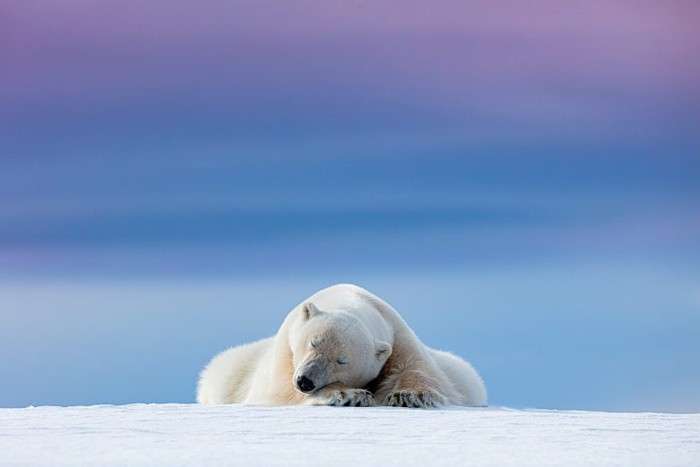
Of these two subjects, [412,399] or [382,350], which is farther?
[382,350]

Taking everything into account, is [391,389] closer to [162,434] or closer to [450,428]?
[450,428]

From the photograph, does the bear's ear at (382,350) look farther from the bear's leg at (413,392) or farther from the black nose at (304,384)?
the black nose at (304,384)

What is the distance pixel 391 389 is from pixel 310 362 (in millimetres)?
1112

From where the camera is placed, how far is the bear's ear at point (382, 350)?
11.3m

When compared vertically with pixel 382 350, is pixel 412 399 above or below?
below

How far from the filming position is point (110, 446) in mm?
7031

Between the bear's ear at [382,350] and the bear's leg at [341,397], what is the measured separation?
1.64 feet

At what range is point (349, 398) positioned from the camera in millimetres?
10664

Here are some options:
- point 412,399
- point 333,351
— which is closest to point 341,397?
point 333,351

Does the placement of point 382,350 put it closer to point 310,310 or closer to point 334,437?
point 310,310

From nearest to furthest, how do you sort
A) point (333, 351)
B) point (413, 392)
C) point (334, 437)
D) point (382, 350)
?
point (334, 437)
point (333, 351)
point (413, 392)
point (382, 350)

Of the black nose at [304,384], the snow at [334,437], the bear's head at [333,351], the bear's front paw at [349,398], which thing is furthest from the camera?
the bear's head at [333,351]

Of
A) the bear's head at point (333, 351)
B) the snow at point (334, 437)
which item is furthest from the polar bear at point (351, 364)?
the snow at point (334, 437)

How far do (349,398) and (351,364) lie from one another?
1.49ft
